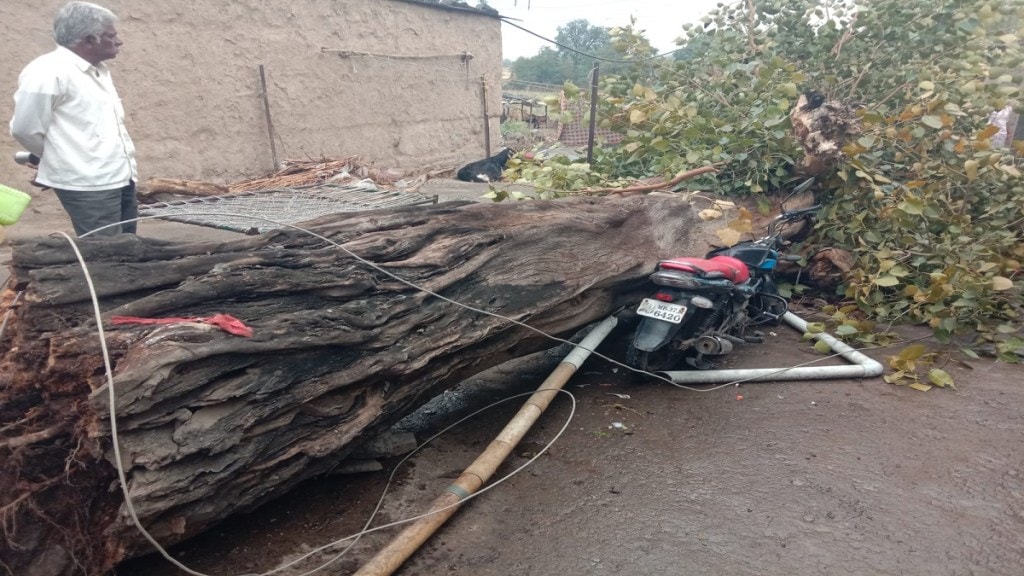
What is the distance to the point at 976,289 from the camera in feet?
14.4

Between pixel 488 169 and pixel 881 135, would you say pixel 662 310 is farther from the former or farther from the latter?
pixel 488 169

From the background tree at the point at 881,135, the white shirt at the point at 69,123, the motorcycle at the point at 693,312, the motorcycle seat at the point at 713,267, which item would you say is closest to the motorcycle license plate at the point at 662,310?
the motorcycle at the point at 693,312

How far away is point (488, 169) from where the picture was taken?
10.0 metres

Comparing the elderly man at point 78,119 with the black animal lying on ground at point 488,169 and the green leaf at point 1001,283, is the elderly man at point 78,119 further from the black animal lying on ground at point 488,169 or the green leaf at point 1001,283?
the black animal lying on ground at point 488,169

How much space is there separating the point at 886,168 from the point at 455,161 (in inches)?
334

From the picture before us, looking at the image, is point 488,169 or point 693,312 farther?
point 488,169

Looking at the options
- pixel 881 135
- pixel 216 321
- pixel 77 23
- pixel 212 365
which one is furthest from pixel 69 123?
pixel 881 135

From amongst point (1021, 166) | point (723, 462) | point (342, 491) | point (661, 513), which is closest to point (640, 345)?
point (723, 462)

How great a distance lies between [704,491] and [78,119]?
3.88m

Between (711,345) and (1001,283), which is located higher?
(1001,283)

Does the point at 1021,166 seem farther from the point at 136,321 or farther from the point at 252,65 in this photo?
the point at 252,65

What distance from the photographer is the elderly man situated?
3576 mm

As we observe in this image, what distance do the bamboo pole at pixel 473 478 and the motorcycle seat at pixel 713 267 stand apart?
2.33 ft

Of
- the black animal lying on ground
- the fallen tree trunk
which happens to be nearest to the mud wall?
the black animal lying on ground
